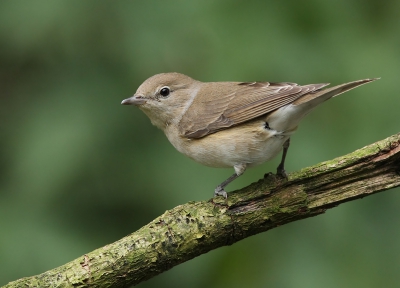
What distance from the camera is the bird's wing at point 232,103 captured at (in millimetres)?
4750

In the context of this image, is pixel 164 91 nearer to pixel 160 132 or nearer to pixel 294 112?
pixel 160 132

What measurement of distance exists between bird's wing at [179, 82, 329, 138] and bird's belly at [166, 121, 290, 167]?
10 cm

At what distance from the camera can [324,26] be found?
17.4 ft

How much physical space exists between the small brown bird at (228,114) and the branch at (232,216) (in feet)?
0.86

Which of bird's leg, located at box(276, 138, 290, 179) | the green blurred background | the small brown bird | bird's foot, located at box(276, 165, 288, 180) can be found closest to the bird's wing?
the small brown bird

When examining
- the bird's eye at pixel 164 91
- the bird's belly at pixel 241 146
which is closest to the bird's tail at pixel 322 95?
the bird's belly at pixel 241 146

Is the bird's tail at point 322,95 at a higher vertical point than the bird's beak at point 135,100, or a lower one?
lower

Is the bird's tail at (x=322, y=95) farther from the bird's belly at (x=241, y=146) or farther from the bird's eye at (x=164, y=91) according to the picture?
the bird's eye at (x=164, y=91)

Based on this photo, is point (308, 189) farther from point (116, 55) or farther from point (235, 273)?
point (116, 55)

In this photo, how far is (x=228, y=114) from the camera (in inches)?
199

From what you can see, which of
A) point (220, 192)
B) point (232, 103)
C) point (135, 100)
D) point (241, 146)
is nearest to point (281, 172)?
point (241, 146)

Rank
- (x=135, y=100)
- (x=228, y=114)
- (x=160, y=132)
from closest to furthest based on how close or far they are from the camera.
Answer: (x=228, y=114) < (x=135, y=100) < (x=160, y=132)

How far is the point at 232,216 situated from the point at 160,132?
5.65ft

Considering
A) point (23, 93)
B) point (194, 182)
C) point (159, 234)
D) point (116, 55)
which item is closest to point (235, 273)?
point (194, 182)
